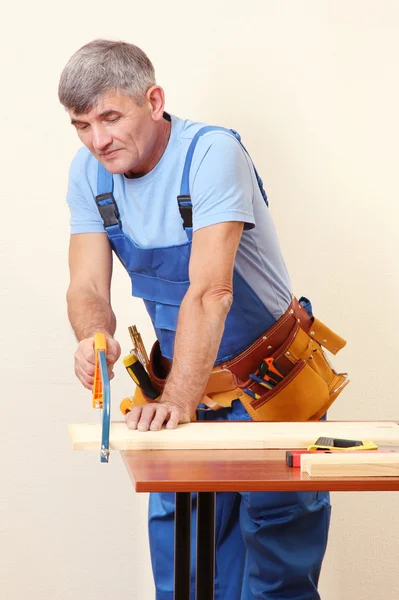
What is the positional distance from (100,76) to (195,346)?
2.24 feet

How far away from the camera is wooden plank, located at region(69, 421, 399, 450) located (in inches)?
72.6

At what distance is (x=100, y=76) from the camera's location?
2.22m

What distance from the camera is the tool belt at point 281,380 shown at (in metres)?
2.33

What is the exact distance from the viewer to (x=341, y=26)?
3328 millimetres

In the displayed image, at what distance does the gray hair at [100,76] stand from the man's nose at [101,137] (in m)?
0.05

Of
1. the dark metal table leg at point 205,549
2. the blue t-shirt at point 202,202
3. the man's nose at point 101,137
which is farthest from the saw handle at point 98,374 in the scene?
the man's nose at point 101,137

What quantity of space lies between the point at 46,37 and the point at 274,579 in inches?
78.6

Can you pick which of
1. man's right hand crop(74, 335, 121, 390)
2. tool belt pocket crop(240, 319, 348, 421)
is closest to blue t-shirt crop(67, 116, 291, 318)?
tool belt pocket crop(240, 319, 348, 421)

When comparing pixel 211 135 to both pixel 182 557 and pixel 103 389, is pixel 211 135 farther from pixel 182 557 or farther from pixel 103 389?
pixel 182 557

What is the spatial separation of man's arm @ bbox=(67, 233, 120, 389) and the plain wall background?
81 centimetres

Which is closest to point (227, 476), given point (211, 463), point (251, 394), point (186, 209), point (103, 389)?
point (211, 463)

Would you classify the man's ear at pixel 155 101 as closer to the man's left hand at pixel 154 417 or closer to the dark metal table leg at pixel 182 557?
the man's left hand at pixel 154 417

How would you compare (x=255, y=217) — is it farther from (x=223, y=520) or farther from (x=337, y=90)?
(x=337, y=90)

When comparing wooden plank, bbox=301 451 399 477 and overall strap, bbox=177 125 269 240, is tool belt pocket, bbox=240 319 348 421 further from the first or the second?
wooden plank, bbox=301 451 399 477
